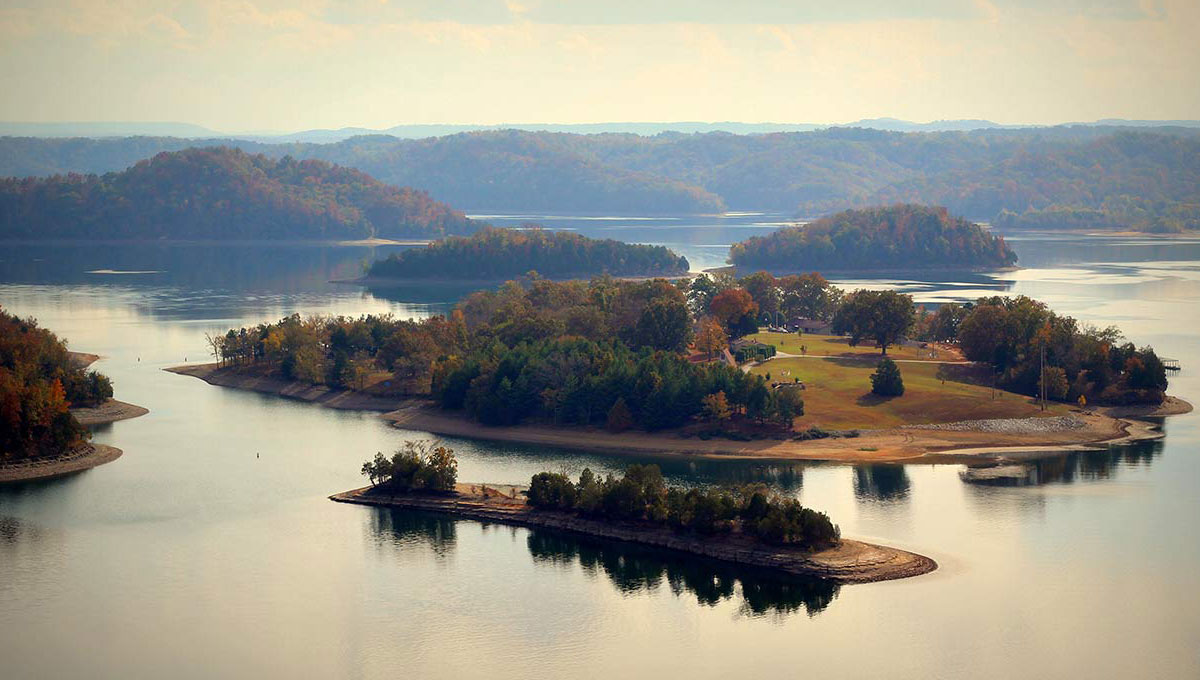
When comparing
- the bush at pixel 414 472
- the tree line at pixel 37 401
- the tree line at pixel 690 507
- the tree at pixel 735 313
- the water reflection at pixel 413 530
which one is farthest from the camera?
the tree at pixel 735 313

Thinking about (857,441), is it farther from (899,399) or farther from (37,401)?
(37,401)

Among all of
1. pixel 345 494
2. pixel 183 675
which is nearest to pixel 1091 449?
pixel 345 494

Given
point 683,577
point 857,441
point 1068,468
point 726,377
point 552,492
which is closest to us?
point 683,577

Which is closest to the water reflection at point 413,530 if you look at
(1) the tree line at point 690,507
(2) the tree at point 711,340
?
(1) the tree line at point 690,507

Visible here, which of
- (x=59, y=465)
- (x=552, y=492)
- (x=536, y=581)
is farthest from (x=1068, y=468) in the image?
(x=59, y=465)

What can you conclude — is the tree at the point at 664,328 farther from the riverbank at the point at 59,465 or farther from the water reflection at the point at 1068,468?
the riverbank at the point at 59,465

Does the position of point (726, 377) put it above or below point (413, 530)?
above
